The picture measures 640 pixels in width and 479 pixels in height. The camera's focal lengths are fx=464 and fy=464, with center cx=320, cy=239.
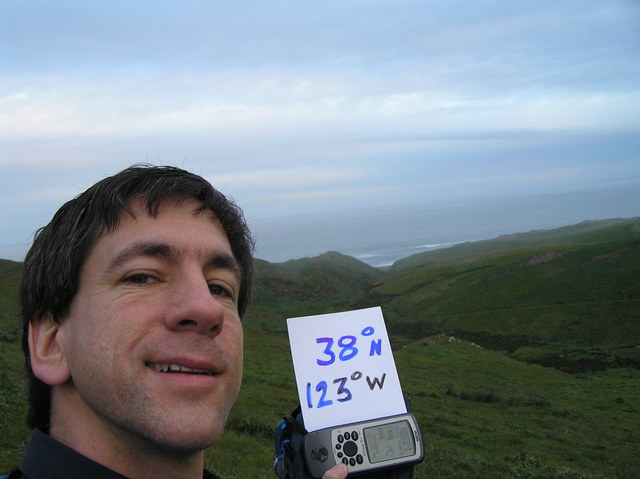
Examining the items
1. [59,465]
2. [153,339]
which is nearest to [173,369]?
[153,339]

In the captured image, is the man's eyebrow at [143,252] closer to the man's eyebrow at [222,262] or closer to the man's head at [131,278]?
the man's head at [131,278]

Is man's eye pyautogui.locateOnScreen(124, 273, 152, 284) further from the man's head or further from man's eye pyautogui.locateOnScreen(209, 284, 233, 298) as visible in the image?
man's eye pyautogui.locateOnScreen(209, 284, 233, 298)

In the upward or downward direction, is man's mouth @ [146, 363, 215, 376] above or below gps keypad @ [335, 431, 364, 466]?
above

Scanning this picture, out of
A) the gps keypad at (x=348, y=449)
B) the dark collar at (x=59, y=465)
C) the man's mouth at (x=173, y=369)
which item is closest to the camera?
the dark collar at (x=59, y=465)

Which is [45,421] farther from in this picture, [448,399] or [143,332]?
[448,399]

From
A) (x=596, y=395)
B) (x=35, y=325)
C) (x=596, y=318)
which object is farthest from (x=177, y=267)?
(x=596, y=318)

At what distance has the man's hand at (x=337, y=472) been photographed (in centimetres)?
280

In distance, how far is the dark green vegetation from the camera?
48.5ft

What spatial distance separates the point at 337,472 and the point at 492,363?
4517 centimetres

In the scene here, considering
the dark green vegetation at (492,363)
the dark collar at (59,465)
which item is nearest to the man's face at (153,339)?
the dark collar at (59,465)

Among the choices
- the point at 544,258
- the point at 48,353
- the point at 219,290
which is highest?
the point at 219,290

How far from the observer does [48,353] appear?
8.89 feet

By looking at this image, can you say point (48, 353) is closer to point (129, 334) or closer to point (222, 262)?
point (129, 334)

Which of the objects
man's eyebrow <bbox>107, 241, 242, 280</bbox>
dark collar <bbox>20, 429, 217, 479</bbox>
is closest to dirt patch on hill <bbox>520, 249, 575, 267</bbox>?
man's eyebrow <bbox>107, 241, 242, 280</bbox>
